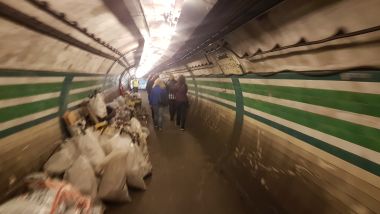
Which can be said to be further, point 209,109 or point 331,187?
point 209,109

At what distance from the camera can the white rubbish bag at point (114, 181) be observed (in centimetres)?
377

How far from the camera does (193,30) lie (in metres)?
4.54

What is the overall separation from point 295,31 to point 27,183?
335cm

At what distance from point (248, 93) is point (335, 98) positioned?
2.45 metres

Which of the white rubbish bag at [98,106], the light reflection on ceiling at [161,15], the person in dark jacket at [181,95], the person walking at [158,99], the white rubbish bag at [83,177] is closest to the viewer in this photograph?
the white rubbish bag at [83,177]

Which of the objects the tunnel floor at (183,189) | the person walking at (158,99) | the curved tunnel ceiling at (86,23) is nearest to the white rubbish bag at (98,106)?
the curved tunnel ceiling at (86,23)

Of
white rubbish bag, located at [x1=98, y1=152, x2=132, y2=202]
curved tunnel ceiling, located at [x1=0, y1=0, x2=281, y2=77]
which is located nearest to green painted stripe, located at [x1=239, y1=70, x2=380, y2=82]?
curved tunnel ceiling, located at [x1=0, y1=0, x2=281, y2=77]

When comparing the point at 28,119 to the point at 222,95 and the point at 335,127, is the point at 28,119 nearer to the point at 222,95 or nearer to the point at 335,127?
the point at 335,127

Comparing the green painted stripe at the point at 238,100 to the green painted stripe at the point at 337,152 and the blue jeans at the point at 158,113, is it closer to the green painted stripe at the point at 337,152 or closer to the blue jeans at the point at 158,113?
the green painted stripe at the point at 337,152

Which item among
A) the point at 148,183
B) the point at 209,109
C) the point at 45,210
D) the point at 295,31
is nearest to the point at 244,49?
the point at 295,31

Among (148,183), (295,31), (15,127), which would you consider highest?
(295,31)

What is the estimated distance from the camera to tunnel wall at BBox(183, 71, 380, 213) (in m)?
2.30

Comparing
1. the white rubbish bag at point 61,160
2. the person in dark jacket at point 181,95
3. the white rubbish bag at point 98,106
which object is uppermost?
the white rubbish bag at point 98,106

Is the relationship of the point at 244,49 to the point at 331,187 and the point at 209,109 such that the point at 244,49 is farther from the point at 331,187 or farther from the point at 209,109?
the point at 209,109
